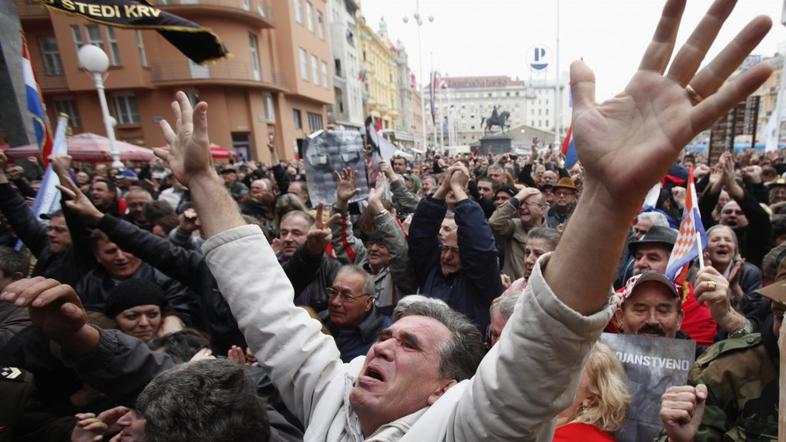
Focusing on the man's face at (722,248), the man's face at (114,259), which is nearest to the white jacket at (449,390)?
the man's face at (114,259)

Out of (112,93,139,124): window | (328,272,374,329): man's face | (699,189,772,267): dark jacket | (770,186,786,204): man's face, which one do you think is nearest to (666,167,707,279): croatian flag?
(699,189,772,267): dark jacket

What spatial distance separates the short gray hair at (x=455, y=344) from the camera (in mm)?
1547

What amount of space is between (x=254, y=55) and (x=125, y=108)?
24.9 feet

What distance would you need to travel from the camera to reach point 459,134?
10256 centimetres

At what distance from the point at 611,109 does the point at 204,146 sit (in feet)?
4.60

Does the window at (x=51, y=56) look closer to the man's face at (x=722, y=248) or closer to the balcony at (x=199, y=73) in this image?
the balcony at (x=199, y=73)

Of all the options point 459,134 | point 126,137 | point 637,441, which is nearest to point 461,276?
point 637,441

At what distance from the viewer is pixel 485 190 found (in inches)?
259

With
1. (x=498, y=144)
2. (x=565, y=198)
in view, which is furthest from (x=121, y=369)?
(x=498, y=144)

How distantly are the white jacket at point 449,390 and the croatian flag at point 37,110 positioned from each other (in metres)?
4.45

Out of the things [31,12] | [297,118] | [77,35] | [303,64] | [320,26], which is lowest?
[297,118]

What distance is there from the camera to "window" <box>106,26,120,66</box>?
21.8 meters

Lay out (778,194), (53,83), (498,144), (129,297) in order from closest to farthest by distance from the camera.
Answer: (129,297)
(778,194)
(53,83)
(498,144)

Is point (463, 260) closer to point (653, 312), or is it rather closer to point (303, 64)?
point (653, 312)
